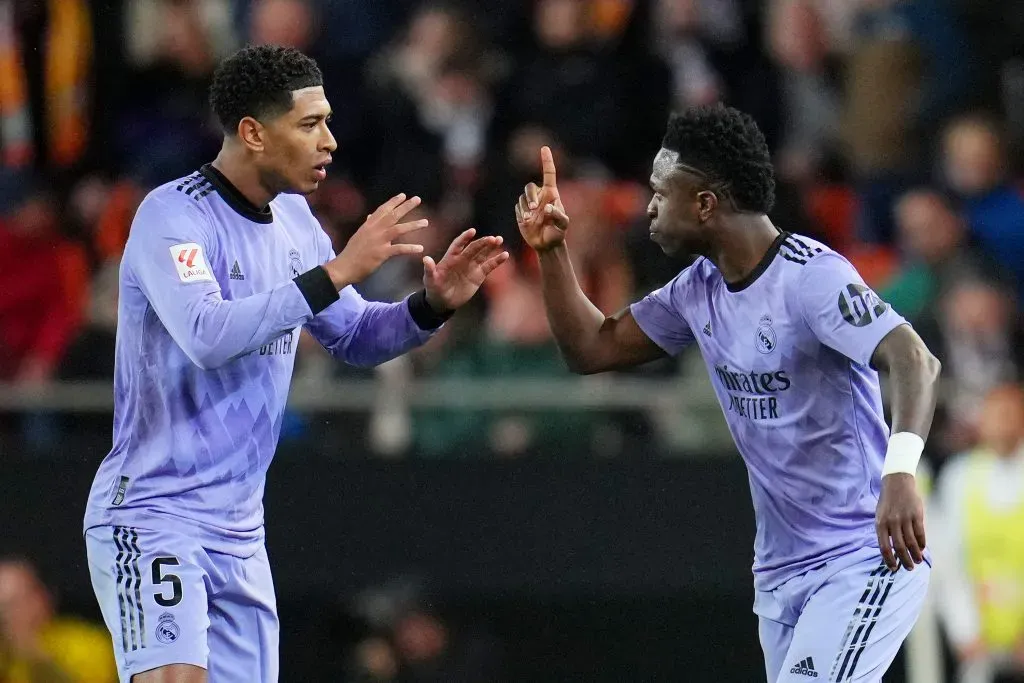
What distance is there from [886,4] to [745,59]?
1013 millimetres

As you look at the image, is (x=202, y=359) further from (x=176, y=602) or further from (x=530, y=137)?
(x=530, y=137)

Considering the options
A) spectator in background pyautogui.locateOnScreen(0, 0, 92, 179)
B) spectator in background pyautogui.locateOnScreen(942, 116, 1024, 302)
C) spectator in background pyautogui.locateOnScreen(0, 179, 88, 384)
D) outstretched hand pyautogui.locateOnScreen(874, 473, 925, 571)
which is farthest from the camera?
spectator in background pyautogui.locateOnScreen(0, 0, 92, 179)

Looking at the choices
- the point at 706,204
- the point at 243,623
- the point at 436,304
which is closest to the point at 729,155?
the point at 706,204

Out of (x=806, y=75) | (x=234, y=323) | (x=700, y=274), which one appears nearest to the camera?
(x=234, y=323)

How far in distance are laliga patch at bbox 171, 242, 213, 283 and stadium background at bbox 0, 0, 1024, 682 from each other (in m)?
4.46

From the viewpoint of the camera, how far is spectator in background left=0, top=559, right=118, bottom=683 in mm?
9516

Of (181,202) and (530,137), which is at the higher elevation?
(530,137)

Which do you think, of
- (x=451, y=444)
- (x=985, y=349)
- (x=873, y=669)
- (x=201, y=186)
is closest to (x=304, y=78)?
(x=201, y=186)

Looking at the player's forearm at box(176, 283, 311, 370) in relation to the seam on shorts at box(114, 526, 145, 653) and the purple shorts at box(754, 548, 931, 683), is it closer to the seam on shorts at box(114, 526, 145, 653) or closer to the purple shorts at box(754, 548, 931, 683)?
the seam on shorts at box(114, 526, 145, 653)

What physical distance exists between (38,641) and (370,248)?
4.98m

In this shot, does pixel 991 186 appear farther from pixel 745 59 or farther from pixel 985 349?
pixel 745 59

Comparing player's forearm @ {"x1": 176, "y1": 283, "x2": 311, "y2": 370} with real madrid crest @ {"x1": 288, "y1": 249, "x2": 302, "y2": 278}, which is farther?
real madrid crest @ {"x1": 288, "y1": 249, "x2": 302, "y2": 278}

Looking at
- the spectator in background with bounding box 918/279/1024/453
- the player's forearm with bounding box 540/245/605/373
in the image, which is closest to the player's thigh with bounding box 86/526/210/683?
the player's forearm with bounding box 540/245/605/373

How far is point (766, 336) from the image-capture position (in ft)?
18.8
